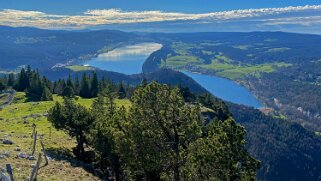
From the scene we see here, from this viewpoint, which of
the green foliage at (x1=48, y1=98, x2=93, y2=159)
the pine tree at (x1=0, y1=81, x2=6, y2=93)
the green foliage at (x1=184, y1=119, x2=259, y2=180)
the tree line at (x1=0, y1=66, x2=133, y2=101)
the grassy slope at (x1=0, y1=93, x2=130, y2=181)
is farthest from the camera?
the pine tree at (x1=0, y1=81, x2=6, y2=93)

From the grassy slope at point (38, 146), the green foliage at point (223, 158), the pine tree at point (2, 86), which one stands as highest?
the green foliage at point (223, 158)

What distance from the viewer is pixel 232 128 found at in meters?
47.0

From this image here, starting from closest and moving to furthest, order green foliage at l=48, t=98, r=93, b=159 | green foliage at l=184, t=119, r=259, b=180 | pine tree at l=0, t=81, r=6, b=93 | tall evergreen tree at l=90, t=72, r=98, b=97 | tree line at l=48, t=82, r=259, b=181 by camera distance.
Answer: green foliage at l=184, t=119, r=259, b=180
tree line at l=48, t=82, r=259, b=181
green foliage at l=48, t=98, r=93, b=159
tall evergreen tree at l=90, t=72, r=98, b=97
pine tree at l=0, t=81, r=6, b=93

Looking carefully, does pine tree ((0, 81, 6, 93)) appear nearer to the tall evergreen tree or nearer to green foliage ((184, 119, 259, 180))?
the tall evergreen tree

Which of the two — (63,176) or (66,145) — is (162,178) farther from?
(66,145)

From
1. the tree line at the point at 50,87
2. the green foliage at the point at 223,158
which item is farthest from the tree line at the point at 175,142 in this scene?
the tree line at the point at 50,87

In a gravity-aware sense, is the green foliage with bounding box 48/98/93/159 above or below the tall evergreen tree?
above

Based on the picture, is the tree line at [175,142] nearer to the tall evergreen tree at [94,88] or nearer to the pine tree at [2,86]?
the tall evergreen tree at [94,88]

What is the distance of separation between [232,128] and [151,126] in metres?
8.54

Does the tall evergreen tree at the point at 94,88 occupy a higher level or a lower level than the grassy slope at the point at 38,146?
lower

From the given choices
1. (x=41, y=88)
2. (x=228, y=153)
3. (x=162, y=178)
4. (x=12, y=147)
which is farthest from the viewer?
(x=41, y=88)

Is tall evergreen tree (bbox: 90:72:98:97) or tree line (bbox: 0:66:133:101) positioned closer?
tree line (bbox: 0:66:133:101)

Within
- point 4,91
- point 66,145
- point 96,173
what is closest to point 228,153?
point 96,173

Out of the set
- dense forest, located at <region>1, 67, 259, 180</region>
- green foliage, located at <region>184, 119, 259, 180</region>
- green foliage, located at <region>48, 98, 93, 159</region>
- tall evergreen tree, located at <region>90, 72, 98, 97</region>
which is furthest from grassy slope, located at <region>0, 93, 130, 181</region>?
tall evergreen tree, located at <region>90, 72, 98, 97</region>
